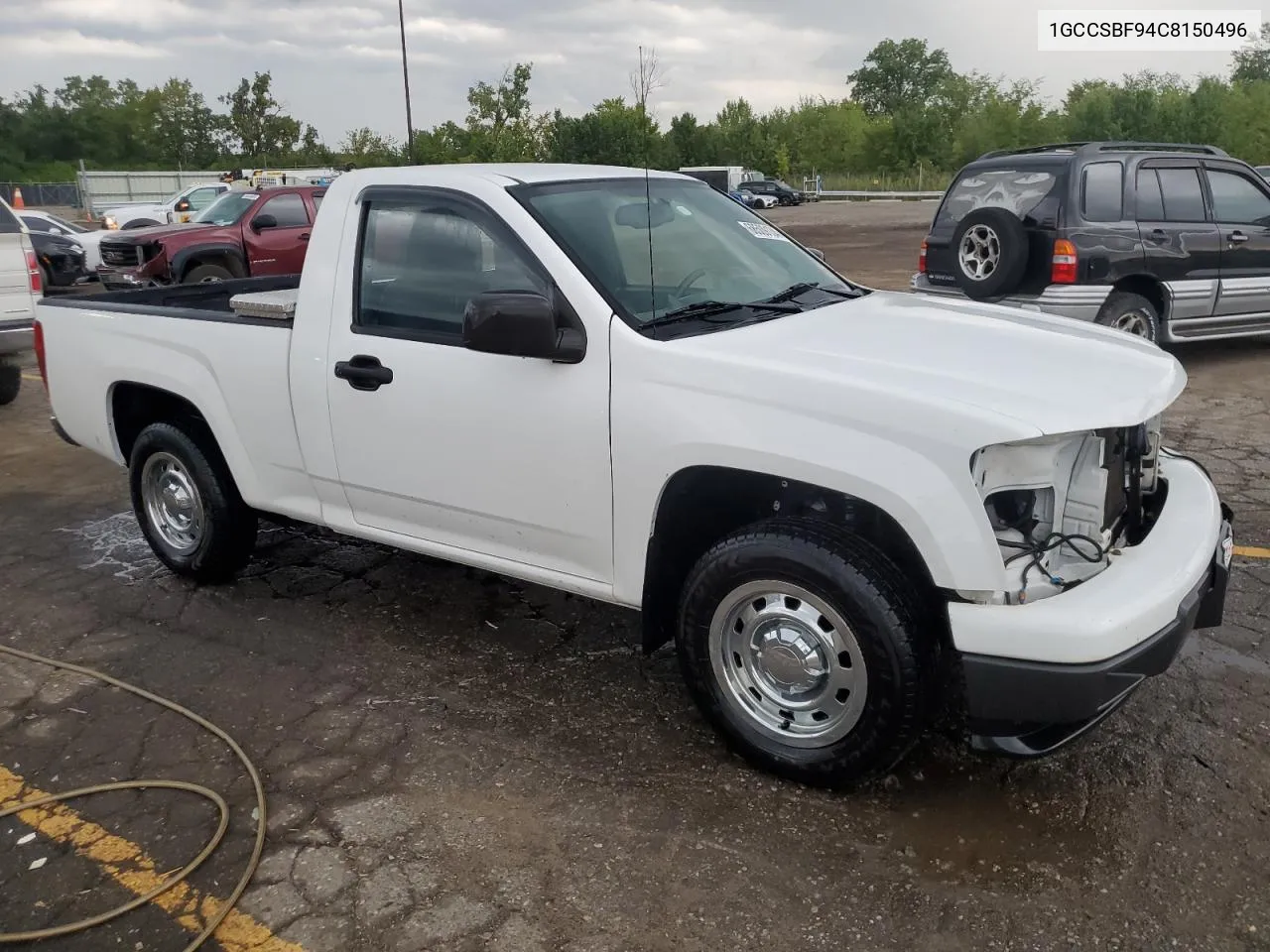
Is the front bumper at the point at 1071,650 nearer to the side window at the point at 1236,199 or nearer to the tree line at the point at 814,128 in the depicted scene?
the side window at the point at 1236,199

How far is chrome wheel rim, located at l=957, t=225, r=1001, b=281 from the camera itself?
7.89 meters

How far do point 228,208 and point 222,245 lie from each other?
1.45 metres

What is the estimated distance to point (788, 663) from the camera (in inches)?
123

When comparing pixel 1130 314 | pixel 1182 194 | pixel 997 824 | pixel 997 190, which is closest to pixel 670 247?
pixel 997 824

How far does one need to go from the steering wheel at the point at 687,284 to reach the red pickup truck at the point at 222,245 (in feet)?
34.3

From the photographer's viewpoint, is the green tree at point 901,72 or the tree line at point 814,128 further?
the green tree at point 901,72

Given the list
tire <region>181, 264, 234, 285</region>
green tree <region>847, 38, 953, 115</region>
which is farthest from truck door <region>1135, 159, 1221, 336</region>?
green tree <region>847, 38, 953, 115</region>

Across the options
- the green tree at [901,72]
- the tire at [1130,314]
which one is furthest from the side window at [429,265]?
the green tree at [901,72]

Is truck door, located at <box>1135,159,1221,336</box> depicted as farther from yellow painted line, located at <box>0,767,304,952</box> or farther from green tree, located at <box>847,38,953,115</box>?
green tree, located at <box>847,38,953,115</box>

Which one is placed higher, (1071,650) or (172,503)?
(1071,650)

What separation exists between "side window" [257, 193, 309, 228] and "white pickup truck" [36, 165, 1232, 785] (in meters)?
10.2

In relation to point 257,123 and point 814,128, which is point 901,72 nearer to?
point 814,128

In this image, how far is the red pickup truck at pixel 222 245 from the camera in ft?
43.5

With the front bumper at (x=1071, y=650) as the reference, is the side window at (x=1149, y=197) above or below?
Result: above
